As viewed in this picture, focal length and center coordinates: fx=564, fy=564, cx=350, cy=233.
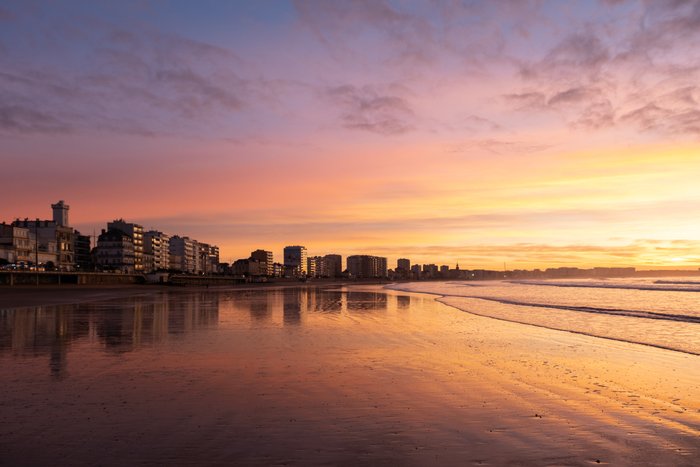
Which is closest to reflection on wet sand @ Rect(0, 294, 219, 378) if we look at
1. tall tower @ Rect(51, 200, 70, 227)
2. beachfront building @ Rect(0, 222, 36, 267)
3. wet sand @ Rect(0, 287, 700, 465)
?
wet sand @ Rect(0, 287, 700, 465)

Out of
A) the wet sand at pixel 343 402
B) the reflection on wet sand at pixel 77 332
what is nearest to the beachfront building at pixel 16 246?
the reflection on wet sand at pixel 77 332

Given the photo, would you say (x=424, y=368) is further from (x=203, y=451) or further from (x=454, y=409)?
(x=203, y=451)

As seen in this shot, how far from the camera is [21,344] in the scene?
2175cm

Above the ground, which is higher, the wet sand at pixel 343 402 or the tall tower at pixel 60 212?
the tall tower at pixel 60 212

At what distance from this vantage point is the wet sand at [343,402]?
8.95m

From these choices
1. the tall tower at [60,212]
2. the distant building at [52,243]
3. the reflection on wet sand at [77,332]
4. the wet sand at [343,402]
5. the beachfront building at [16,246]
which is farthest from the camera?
the tall tower at [60,212]

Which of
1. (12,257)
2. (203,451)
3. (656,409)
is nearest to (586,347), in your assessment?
(656,409)

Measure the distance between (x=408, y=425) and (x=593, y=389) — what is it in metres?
6.24

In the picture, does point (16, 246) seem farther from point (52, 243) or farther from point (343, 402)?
point (343, 402)

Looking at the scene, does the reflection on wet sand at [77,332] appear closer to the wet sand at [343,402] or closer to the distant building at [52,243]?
the wet sand at [343,402]

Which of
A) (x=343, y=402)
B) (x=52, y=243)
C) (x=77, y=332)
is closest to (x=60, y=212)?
(x=52, y=243)

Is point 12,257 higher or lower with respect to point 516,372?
higher

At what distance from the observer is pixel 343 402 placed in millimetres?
12539

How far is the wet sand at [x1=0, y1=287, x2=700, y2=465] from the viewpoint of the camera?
29.3ft
